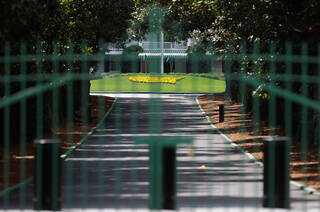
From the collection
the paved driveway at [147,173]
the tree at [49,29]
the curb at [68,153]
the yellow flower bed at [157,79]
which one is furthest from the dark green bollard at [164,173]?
the tree at [49,29]

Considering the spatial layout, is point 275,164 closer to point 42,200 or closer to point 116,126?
point 42,200

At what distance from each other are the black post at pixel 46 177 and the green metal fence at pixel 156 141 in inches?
0.8

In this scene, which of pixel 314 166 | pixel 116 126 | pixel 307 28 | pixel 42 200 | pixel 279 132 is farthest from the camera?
pixel 116 126

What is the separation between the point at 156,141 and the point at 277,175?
1.61 meters

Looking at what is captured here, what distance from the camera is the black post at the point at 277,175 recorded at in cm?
1007

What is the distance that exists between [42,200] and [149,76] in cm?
214

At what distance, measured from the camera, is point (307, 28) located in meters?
18.3

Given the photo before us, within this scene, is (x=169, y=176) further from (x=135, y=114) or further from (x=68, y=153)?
(x=68, y=153)

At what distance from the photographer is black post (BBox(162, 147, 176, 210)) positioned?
9906mm

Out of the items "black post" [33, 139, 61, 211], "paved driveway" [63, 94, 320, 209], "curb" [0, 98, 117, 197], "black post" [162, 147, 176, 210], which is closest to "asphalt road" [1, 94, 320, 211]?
"paved driveway" [63, 94, 320, 209]

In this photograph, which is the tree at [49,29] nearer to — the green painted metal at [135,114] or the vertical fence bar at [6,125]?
the green painted metal at [135,114]

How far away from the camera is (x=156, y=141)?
1006cm

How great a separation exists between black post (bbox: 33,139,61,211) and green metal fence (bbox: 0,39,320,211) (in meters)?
0.02

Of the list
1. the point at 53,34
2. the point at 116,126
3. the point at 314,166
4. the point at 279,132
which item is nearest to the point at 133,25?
the point at 116,126
